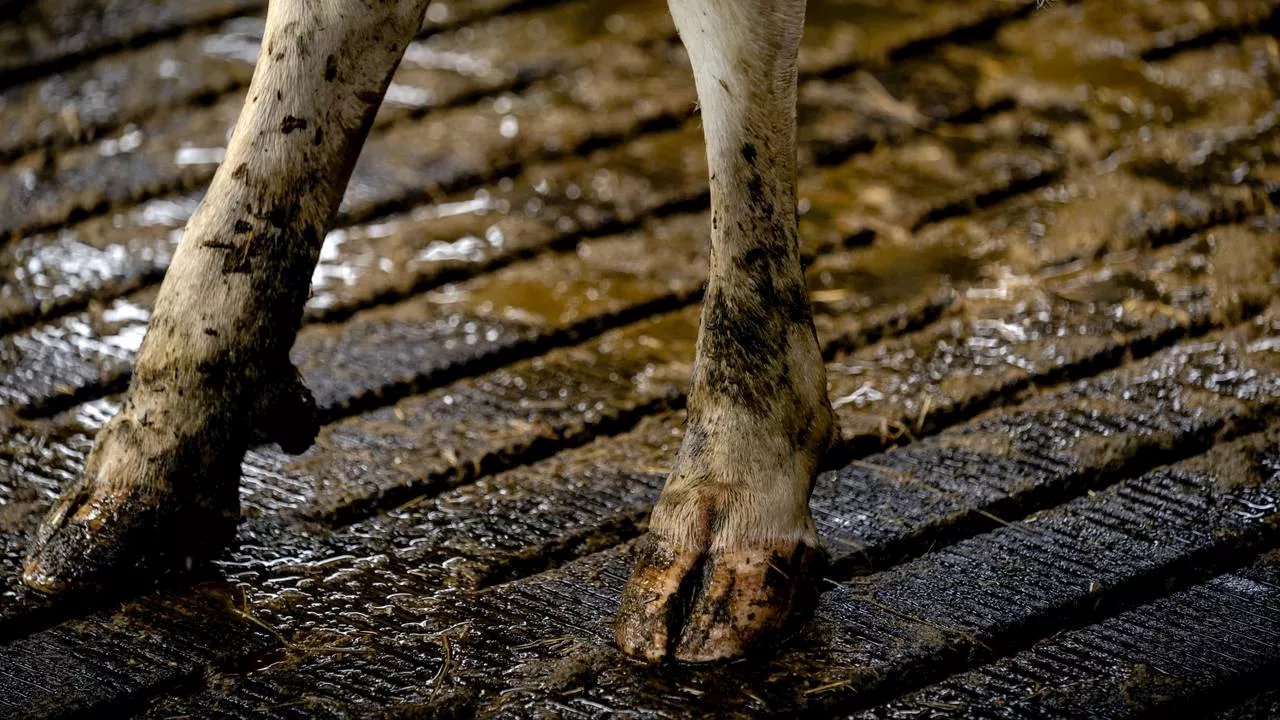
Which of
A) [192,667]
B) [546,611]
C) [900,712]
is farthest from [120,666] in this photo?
[900,712]

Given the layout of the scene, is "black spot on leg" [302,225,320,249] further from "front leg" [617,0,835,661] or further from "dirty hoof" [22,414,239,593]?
"front leg" [617,0,835,661]

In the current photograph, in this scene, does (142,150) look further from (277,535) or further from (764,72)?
(764,72)

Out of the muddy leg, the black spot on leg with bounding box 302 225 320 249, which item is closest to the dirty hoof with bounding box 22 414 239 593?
the muddy leg

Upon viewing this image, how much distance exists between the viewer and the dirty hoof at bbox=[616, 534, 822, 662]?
6.31ft

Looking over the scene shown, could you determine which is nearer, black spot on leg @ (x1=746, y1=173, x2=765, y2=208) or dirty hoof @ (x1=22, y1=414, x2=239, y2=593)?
black spot on leg @ (x1=746, y1=173, x2=765, y2=208)

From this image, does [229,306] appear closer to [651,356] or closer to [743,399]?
[743,399]

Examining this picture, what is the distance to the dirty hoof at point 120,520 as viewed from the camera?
2.13 meters

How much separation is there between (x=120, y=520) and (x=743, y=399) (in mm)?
864

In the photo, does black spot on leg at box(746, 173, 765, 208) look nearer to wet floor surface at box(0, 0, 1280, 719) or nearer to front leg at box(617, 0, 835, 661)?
front leg at box(617, 0, 835, 661)

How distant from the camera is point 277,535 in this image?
2.29 metres

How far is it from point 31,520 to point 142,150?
1.48 metres

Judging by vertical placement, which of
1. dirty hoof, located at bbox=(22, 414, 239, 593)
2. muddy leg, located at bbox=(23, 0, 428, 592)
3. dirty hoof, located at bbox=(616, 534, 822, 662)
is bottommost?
dirty hoof, located at bbox=(616, 534, 822, 662)

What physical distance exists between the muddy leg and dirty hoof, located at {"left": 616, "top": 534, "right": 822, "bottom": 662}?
2.07 feet

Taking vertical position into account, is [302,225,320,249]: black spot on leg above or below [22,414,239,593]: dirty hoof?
above
